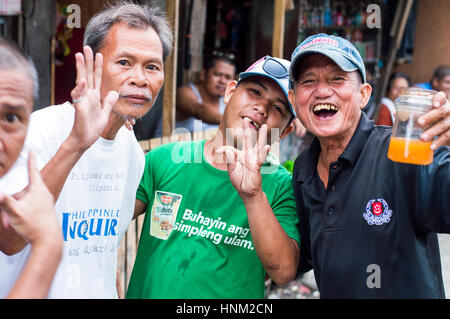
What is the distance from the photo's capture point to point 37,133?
1.62 meters

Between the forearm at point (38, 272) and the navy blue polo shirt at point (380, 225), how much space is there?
3.51 ft

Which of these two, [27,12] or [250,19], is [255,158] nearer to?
[27,12]

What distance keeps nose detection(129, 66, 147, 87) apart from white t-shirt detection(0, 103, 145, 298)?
0.81ft

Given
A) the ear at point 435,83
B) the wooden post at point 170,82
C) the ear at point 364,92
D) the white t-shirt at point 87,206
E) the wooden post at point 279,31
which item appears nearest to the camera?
the white t-shirt at point 87,206

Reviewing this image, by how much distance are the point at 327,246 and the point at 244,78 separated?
0.87 meters

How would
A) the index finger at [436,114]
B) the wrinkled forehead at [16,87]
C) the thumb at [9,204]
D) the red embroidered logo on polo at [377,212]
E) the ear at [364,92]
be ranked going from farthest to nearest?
1. the ear at [364,92]
2. the red embroidered logo on polo at [377,212]
3. the index finger at [436,114]
4. the wrinkled forehead at [16,87]
5. the thumb at [9,204]

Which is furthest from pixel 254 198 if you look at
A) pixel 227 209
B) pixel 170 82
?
pixel 170 82

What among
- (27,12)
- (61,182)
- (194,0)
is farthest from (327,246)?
(194,0)

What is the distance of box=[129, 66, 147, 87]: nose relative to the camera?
1834 millimetres

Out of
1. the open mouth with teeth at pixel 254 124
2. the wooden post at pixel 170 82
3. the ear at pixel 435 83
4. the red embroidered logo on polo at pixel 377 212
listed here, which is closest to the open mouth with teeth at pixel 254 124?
the open mouth with teeth at pixel 254 124

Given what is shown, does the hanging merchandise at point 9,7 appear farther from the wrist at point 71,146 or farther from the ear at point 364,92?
the ear at point 364,92

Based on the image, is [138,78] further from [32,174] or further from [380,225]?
[380,225]

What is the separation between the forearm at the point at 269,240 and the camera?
1.82 meters

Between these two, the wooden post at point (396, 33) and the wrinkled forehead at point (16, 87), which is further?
the wooden post at point (396, 33)
